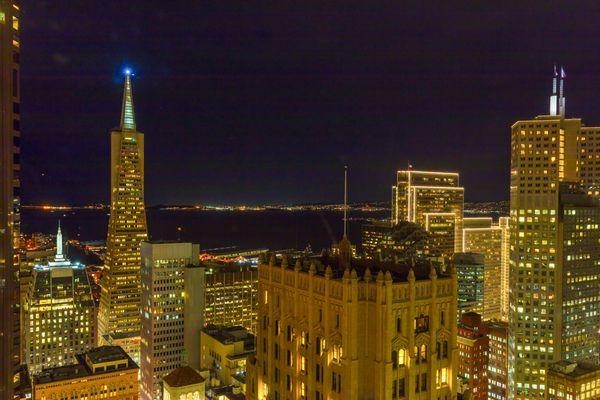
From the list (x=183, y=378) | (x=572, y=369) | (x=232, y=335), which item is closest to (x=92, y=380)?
(x=232, y=335)

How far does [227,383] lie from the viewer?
4528 inches

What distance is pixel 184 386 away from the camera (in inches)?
3083

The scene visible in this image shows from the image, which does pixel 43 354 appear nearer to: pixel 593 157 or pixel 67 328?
pixel 67 328

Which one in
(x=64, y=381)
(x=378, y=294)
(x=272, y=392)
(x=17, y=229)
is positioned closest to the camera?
(x=378, y=294)

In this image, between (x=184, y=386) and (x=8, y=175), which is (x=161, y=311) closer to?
(x=184, y=386)

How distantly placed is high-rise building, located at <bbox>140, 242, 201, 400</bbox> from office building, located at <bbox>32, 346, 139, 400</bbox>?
14.6m

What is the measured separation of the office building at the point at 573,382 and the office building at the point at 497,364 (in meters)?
27.4

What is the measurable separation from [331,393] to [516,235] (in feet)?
341

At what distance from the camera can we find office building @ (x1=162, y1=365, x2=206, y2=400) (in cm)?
7806

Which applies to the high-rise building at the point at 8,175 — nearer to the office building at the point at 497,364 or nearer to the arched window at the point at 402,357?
the arched window at the point at 402,357

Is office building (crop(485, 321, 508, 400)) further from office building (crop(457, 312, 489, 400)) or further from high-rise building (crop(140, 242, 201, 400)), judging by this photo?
high-rise building (crop(140, 242, 201, 400))

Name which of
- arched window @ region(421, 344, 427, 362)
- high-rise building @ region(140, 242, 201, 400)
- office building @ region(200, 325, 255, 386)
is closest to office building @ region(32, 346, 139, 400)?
high-rise building @ region(140, 242, 201, 400)

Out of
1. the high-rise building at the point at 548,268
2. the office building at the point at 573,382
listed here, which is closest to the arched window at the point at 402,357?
the office building at the point at 573,382

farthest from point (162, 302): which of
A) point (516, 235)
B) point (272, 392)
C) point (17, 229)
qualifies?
point (272, 392)
